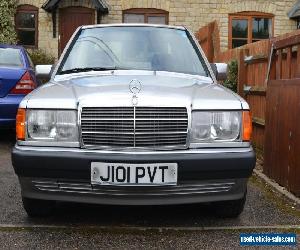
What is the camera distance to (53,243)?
11.5ft

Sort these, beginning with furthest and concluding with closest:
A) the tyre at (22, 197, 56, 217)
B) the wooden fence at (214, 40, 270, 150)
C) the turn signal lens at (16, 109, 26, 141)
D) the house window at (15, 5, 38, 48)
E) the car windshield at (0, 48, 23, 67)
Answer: the house window at (15, 5, 38, 48)
the car windshield at (0, 48, 23, 67)
the wooden fence at (214, 40, 270, 150)
the tyre at (22, 197, 56, 217)
the turn signal lens at (16, 109, 26, 141)

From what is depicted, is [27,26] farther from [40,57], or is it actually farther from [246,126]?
[246,126]

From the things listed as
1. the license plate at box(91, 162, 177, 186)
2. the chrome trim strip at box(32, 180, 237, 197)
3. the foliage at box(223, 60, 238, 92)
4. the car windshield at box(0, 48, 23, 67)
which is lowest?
the chrome trim strip at box(32, 180, 237, 197)

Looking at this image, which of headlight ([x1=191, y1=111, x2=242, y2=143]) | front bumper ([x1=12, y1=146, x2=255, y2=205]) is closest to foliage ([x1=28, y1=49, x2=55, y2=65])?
front bumper ([x1=12, y1=146, x2=255, y2=205])

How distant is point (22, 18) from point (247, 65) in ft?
35.1

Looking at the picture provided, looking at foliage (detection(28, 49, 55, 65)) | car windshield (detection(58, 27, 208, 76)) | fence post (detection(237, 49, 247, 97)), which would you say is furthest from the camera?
foliage (detection(28, 49, 55, 65))

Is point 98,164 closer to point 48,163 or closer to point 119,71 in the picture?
point 48,163

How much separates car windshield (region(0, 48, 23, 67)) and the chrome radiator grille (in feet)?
15.0

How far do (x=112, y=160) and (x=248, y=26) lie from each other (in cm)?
1478

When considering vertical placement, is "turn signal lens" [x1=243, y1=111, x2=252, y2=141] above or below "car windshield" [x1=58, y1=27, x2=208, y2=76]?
below

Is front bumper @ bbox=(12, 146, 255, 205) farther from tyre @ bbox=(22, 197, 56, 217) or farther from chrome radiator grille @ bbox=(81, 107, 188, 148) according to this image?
tyre @ bbox=(22, 197, 56, 217)

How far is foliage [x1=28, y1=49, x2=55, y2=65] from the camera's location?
51.0 feet

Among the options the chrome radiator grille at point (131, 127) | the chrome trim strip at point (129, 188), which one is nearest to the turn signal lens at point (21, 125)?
the chrome trim strip at point (129, 188)

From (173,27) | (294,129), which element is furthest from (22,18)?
(294,129)
